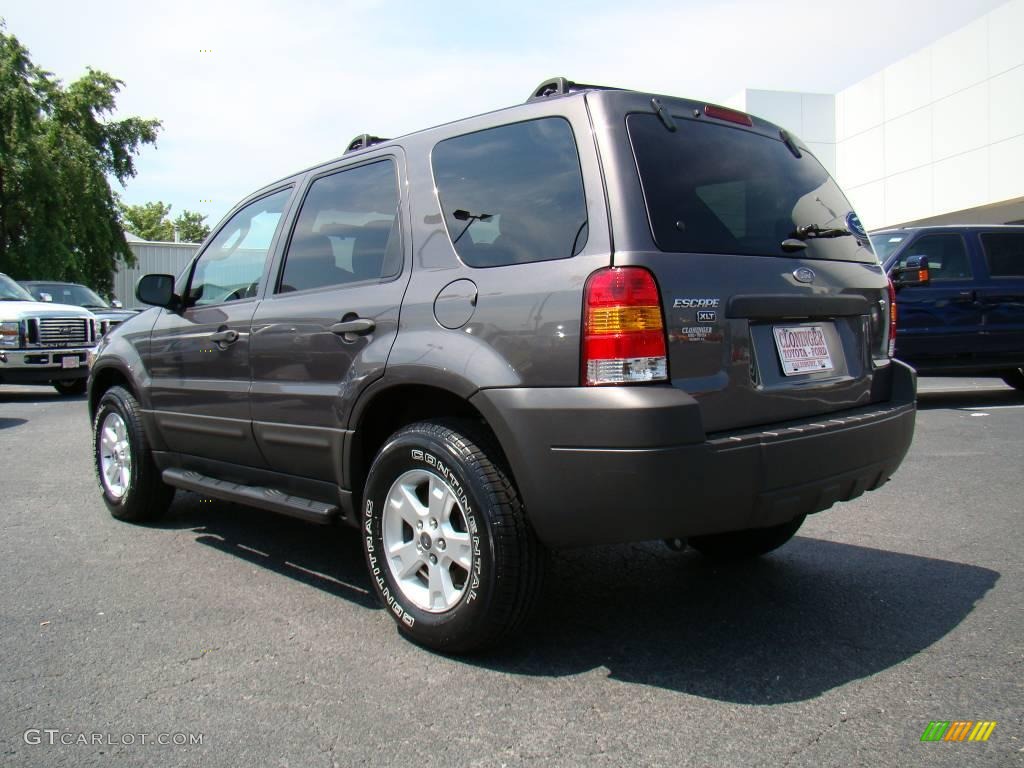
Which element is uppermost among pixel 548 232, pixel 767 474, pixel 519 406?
pixel 548 232

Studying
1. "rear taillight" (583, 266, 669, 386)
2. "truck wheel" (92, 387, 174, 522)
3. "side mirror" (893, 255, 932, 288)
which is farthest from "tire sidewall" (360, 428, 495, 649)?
"side mirror" (893, 255, 932, 288)

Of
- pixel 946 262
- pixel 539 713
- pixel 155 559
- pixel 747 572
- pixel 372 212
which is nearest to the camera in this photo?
pixel 539 713

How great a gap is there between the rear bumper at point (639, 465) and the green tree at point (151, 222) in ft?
315

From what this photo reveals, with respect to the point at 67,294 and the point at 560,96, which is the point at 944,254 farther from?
the point at 67,294

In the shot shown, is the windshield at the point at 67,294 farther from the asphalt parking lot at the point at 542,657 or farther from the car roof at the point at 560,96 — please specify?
the car roof at the point at 560,96

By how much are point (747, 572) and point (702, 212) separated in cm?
180

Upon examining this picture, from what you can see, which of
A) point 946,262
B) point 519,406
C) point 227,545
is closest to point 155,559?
point 227,545

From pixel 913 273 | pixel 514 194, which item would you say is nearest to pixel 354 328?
pixel 514 194

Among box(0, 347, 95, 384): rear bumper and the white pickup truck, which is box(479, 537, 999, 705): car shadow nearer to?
box(0, 347, 95, 384): rear bumper

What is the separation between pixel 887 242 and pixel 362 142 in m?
7.83

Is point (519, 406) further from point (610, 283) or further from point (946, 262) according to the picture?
point (946, 262)

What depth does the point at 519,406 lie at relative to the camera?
2.86m

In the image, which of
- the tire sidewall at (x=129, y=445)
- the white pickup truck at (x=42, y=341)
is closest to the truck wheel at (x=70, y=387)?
the white pickup truck at (x=42, y=341)

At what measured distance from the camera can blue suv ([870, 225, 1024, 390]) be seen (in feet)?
32.2
